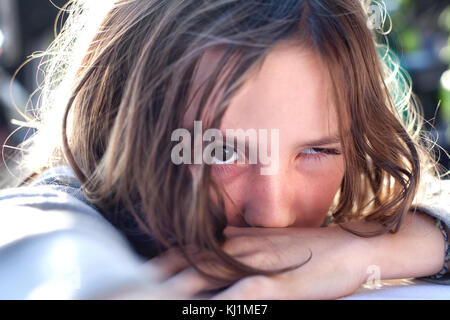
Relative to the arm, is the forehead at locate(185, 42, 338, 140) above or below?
above

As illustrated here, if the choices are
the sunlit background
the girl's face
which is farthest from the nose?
the sunlit background

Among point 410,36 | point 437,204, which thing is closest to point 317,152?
point 437,204

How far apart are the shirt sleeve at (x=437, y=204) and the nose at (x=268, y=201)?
23 centimetres

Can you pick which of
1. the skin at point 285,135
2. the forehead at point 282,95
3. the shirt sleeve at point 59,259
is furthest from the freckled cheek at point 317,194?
the shirt sleeve at point 59,259

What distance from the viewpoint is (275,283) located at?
52 cm

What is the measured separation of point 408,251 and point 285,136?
0.81ft

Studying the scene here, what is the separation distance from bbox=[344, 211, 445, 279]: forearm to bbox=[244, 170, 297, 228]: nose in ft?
0.40

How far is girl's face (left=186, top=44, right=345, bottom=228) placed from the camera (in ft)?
2.01

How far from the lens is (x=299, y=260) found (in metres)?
0.57

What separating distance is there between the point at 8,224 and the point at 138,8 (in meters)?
0.41

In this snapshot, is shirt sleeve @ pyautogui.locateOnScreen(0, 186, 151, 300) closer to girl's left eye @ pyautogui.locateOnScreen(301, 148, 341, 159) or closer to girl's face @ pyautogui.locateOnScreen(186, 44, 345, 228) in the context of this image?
girl's face @ pyautogui.locateOnScreen(186, 44, 345, 228)

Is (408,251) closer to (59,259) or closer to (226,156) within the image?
(226,156)

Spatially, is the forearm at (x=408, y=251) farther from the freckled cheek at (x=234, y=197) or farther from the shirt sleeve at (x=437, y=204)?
the freckled cheek at (x=234, y=197)

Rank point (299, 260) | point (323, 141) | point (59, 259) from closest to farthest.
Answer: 1. point (59, 259)
2. point (299, 260)
3. point (323, 141)
